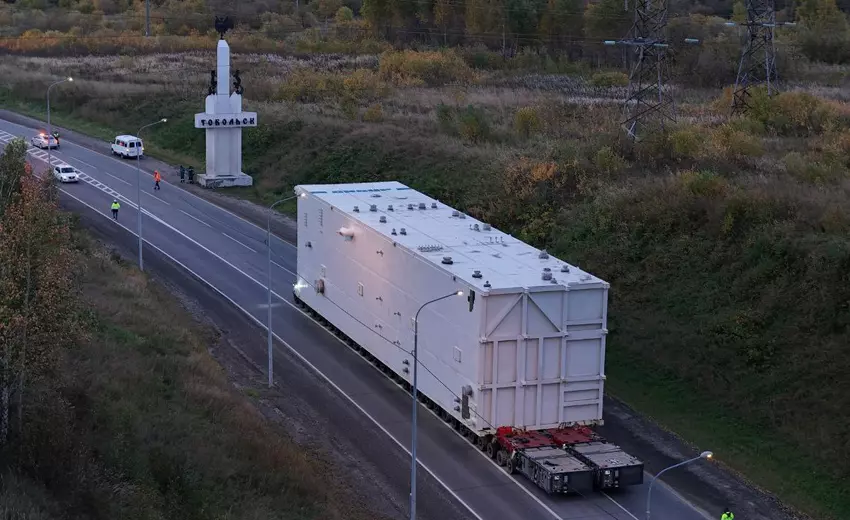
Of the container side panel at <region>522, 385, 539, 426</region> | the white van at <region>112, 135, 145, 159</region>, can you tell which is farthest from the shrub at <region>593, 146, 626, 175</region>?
the white van at <region>112, 135, 145, 159</region>

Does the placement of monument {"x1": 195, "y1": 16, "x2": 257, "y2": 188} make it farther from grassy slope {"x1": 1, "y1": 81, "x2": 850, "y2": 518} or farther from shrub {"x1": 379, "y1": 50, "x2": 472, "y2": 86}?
shrub {"x1": 379, "y1": 50, "x2": 472, "y2": 86}

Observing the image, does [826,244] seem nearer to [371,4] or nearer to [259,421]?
[259,421]

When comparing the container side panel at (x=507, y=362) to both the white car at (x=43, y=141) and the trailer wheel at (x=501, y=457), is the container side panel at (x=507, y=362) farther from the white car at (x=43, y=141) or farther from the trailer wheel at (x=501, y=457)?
the white car at (x=43, y=141)

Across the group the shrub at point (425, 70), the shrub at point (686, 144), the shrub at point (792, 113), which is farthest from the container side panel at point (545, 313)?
the shrub at point (425, 70)

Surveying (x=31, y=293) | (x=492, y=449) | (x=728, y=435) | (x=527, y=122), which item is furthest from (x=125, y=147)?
(x=31, y=293)

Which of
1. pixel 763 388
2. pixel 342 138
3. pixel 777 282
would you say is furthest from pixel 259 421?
pixel 342 138
